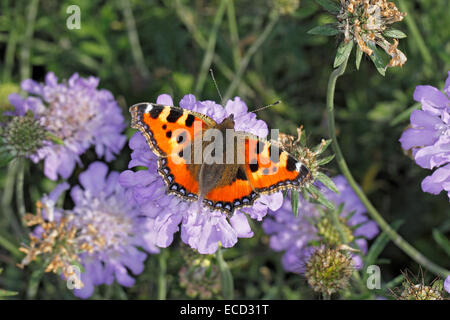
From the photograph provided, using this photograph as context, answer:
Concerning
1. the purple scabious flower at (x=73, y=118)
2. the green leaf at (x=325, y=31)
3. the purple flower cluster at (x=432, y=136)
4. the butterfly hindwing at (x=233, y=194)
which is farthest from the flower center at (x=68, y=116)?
the purple flower cluster at (x=432, y=136)

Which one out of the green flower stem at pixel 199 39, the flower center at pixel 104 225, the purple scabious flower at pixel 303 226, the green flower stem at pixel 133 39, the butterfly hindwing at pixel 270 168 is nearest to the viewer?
the butterfly hindwing at pixel 270 168

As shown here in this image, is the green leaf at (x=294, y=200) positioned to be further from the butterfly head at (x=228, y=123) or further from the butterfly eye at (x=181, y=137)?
the butterfly eye at (x=181, y=137)

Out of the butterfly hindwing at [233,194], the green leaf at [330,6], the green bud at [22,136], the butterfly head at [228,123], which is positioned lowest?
the butterfly hindwing at [233,194]

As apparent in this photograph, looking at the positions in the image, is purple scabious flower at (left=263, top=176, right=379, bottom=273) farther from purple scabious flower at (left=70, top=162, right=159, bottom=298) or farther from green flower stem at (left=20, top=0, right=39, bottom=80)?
green flower stem at (left=20, top=0, right=39, bottom=80)

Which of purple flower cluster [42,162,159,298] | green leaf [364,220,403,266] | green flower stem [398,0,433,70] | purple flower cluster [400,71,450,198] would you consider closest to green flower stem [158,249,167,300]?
purple flower cluster [42,162,159,298]

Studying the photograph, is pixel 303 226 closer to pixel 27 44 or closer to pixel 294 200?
pixel 294 200
